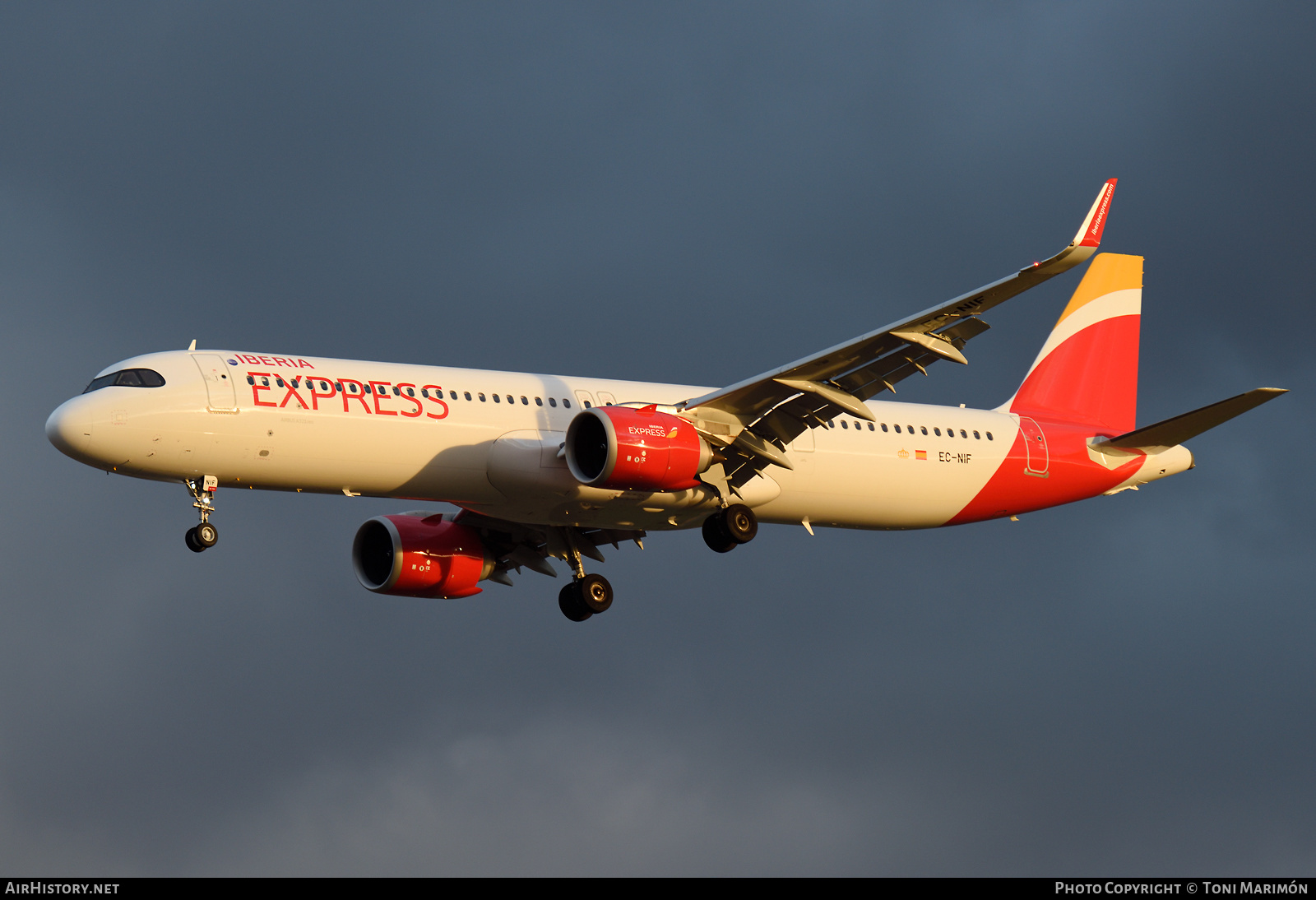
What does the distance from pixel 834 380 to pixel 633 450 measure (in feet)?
15.7

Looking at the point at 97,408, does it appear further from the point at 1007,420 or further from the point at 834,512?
the point at 1007,420

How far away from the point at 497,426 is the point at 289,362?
15.0 feet

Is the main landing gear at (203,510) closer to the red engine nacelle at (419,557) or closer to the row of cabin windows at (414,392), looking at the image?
the row of cabin windows at (414,392)

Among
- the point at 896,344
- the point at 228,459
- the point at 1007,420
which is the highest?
the point at 1007,420

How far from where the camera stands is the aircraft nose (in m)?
32.7

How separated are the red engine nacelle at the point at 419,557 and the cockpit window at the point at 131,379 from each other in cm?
905

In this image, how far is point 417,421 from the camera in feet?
113

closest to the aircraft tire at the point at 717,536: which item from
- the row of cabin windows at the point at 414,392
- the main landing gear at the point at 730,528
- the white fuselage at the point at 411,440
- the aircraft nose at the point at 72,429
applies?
the main landing gear at the point at 730,528

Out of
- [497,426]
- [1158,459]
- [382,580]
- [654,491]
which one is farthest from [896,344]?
[382,580]

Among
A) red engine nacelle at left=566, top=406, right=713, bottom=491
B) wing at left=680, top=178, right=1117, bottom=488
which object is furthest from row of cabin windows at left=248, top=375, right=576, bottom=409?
wing at left=680, top=178, right=1117, bottom=488

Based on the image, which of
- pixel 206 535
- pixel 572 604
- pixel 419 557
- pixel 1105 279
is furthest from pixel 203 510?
pixel 1105 279

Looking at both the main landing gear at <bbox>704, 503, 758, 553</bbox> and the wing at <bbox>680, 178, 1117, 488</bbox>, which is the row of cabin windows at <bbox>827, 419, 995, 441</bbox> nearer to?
the wing at <bbox>680, 178, 1117, 488</bbox>

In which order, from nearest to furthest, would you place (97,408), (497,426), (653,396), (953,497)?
1. (97,408)
2. (497,426)
3. (653,396)
4. (953,497)

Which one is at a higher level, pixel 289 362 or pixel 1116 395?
pixel 1116 395
